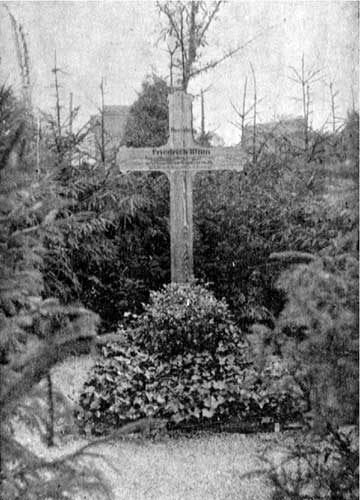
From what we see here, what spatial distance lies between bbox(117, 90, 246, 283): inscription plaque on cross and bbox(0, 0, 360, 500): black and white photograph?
0.01 meters

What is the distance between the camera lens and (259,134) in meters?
7.80

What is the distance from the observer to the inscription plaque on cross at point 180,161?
5.13m

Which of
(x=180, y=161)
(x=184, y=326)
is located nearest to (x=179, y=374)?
(x=184, y=326)

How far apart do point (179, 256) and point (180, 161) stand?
2.80 feet

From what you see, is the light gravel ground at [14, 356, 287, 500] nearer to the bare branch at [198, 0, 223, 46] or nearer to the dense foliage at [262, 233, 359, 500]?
the dense foliage at [262, 233, 359, 500]

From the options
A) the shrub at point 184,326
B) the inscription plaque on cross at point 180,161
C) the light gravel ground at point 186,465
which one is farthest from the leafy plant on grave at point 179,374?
the inscription plaque on cross at point 180,161

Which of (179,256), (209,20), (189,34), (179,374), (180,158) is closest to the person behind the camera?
(179,374)

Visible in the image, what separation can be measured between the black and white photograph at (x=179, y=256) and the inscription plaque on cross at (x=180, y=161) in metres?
0.01

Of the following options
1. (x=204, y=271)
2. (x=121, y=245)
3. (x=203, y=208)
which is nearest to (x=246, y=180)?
(x=203, y=208)

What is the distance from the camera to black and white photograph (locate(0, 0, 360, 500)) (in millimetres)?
2205

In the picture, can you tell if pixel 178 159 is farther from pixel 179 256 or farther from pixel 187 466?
pixel 187 466

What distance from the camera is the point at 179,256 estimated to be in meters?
5.30

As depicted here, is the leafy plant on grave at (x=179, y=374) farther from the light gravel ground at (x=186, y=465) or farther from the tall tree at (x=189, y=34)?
the tall tree at (x=189, y=34)

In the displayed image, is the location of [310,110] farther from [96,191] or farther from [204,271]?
[96,191]
